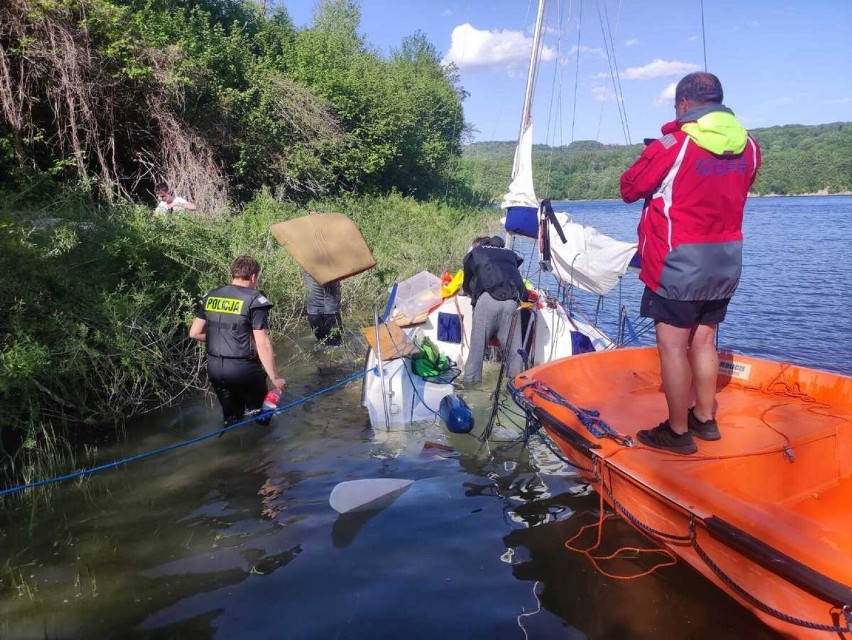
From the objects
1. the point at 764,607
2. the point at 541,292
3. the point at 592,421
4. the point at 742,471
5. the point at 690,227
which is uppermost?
the point at 690,227

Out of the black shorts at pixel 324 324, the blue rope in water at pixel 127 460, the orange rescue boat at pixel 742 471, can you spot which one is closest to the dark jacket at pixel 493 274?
the orange rescue boat at pixel 742 471

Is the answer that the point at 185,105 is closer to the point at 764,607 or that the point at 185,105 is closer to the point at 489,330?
the point at 489,330

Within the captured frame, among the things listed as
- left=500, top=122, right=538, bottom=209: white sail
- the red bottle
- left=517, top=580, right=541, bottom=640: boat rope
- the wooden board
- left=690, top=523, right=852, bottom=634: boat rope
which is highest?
left=500, top=122, right=538, bottom=209: white sail

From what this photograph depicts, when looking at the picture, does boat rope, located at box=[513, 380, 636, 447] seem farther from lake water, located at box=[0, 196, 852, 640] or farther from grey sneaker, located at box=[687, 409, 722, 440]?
lake water, located at box=[0, 196, 852, 640]

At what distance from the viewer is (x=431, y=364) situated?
638cm

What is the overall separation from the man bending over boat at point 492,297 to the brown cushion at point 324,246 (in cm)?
167

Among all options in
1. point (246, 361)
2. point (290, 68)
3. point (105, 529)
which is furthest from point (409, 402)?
point (290, 68)

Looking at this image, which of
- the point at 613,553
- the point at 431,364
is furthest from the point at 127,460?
the point at 613,553

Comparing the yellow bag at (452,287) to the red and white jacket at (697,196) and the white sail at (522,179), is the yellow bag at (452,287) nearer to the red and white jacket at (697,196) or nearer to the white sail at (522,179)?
the white sail at (522,179)

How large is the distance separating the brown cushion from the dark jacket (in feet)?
5.48

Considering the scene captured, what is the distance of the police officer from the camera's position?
4.61m

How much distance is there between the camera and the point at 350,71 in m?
18.7

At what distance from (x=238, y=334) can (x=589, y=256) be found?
406cm

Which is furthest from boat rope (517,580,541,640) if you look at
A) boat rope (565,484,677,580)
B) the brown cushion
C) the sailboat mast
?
the sailboat mast
